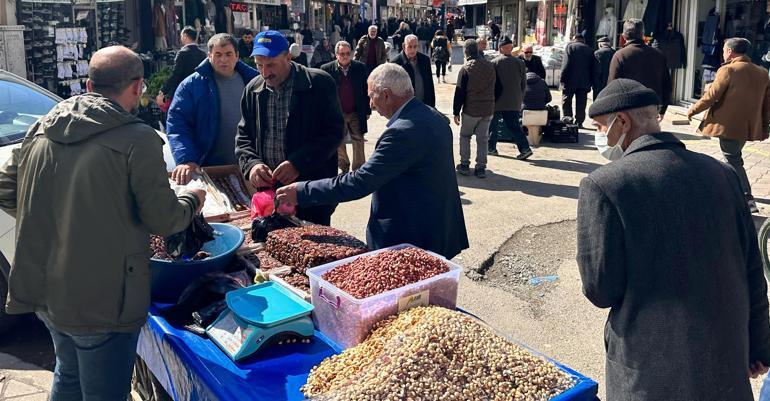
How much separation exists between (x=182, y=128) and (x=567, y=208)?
189 inches

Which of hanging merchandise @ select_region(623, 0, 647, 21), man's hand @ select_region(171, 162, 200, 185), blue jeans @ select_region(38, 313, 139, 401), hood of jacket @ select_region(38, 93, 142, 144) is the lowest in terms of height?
blue jeans @ select_region(38, 313, 139, 401)

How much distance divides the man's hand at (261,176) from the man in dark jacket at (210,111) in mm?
634

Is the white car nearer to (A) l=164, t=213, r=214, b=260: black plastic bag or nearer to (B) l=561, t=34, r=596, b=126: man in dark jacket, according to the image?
(A) l=164, t=213, r=214, b=260: black plastic bag

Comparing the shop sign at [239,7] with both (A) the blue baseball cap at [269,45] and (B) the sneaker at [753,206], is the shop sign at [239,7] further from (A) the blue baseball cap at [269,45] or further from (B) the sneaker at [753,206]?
(A) the blue baseball cap at [269,45]

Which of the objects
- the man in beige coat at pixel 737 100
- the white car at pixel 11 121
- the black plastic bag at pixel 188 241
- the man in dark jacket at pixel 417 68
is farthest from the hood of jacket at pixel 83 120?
the man in dark jacket at pixel 417 68

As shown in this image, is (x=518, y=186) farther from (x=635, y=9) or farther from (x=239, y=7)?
(x=239, y=7)

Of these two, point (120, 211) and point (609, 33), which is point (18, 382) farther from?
point (609, 33)

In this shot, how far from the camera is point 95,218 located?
105 inches

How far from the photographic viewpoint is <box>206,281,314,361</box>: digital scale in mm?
2789

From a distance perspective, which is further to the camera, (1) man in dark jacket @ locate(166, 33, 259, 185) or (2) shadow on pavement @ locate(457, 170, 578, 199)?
(2) shadow on pavement @ locate(457, 170, 578, 199)

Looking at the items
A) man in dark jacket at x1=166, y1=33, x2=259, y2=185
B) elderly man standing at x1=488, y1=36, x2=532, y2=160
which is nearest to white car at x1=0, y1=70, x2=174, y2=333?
man in dark jacket at x1=166, y1=33, x2=259, y2=185

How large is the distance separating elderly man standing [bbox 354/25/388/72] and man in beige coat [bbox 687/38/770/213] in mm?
7148

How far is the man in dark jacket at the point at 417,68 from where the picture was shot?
32.4ft

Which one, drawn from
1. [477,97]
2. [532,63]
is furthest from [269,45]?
[532,63]
